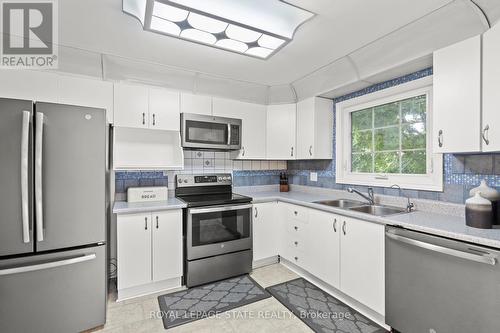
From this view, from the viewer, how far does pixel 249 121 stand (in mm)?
3092

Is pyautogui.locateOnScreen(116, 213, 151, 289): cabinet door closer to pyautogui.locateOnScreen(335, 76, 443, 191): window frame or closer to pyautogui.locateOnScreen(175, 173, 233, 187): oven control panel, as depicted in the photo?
pyautogui.locateOnScreen(175, 173, 233, 187): oven control panel

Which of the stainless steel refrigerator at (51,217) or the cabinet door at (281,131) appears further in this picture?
the cabinet door at (281,131)

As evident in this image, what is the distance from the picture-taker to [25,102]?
1530 mm

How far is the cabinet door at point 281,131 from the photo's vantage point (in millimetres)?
3191

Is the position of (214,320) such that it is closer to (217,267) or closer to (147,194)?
(217,267)

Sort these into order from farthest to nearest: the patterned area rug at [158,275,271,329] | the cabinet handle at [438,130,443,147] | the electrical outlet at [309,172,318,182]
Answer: the electrical outlet at [309,172,318,182] < the patterned area rug at [158,275,271,329] < the cabinet handle at [438,130,443,147]

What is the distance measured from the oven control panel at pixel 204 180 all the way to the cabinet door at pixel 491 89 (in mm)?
2445

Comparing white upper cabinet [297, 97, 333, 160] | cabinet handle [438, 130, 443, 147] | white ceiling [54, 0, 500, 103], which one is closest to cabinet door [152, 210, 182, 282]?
white ceiling [54, 0, 500, 103]

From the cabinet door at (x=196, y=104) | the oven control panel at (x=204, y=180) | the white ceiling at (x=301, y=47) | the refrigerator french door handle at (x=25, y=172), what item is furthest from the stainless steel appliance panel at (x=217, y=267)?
the white ceiling at (x=301, y=47)

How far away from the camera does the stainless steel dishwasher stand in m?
1.26

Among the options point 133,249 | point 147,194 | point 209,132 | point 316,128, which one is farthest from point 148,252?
point 316,128

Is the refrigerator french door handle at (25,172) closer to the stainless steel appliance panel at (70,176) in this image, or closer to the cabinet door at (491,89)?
the stainless steel appliance panel at (70,176)

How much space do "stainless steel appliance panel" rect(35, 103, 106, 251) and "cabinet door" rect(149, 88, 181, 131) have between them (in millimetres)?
762

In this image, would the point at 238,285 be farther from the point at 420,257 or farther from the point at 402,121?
the point at 402,121
